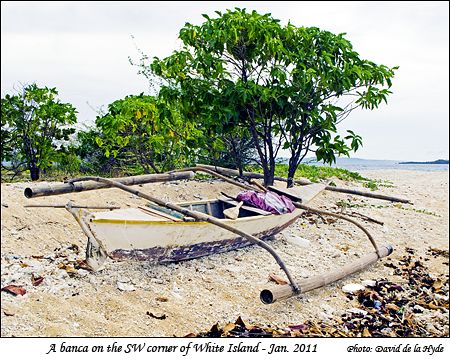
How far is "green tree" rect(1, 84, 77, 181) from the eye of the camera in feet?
28.3

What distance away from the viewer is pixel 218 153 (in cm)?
895

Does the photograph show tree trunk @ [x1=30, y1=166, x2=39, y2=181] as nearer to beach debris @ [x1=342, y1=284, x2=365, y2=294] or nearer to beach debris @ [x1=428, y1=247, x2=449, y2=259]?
beach debris @ [x1=342, y1=284, x2=365, y2=294]

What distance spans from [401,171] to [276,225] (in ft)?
36.9

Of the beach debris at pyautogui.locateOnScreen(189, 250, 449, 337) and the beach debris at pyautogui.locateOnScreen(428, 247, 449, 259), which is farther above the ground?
the beach debris at pyautogui.locateOnScreen(428, 247, 449, 259)

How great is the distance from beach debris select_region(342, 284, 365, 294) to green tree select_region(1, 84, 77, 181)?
5237 mm

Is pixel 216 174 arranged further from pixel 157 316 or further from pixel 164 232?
pixel 157 316

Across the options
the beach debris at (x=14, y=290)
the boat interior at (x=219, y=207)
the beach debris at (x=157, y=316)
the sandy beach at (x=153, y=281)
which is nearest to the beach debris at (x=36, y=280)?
the sandy beach at (x=153, y=281)

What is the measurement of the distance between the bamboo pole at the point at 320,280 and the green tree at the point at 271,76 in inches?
62.2

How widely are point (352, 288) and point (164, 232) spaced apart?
7.13ft

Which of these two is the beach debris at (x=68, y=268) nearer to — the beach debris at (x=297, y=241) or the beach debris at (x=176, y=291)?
the beach debris at (x=176, y=291)

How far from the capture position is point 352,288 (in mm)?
5883

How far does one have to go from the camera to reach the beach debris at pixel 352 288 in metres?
5.82

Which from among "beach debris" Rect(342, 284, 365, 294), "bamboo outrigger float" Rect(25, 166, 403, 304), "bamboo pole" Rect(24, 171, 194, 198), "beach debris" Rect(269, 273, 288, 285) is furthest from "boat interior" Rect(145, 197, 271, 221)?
"beach debris" Rect(342, 284, 365, 294)

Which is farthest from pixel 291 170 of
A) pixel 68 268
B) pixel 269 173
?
pixel 68 268
